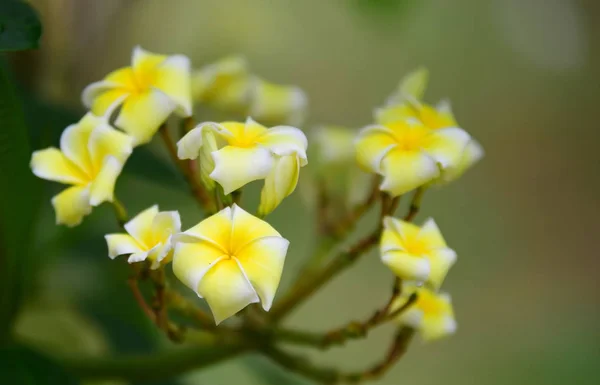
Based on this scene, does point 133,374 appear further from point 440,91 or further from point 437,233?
point 440,91

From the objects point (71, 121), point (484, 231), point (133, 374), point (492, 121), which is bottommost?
point (484, 231)

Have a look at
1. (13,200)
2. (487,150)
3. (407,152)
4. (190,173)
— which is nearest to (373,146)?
(407,152)

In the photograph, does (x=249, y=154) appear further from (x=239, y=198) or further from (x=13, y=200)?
(x=13, y=200)

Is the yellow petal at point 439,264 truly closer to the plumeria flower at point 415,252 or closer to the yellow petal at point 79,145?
the plumeria flower at point 415,252

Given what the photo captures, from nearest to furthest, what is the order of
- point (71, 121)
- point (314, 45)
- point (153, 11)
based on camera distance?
point (71, 121) → point (153, 11) → point (314, 45)

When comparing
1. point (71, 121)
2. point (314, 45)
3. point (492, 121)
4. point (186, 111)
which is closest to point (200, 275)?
point (186, 111)
